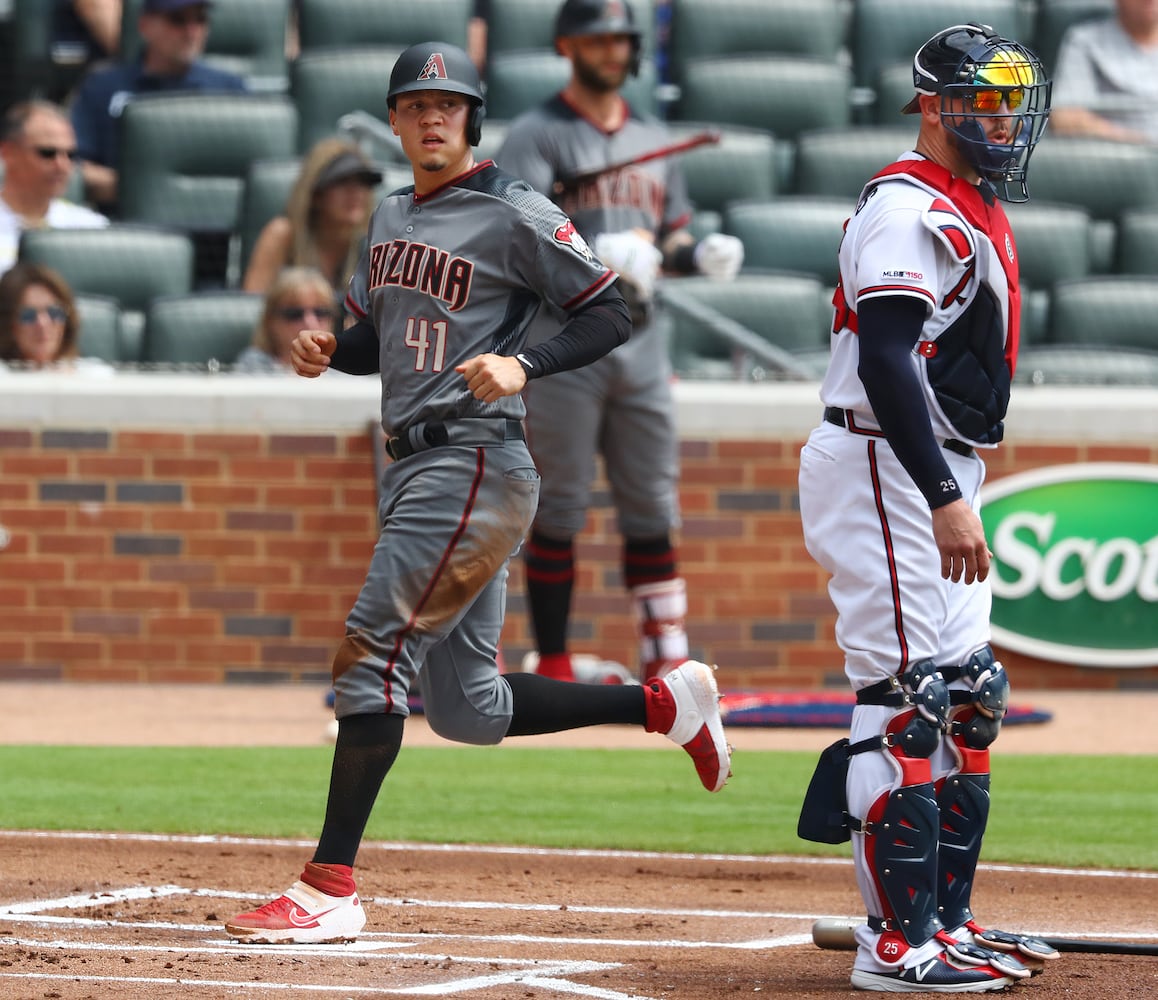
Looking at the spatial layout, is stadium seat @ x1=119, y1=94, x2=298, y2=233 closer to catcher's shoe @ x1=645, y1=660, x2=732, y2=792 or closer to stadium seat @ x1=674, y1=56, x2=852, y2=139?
stadium seat @ x1=674, y1=56, x2=852, y2=139

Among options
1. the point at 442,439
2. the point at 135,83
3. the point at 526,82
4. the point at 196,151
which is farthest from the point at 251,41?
the point at 442,439

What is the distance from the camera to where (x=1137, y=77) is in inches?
444

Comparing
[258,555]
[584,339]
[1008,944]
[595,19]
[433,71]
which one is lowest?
[258,555]

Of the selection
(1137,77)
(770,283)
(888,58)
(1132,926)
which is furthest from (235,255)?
(1132,926)

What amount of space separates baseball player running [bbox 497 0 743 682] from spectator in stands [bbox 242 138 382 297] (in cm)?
135

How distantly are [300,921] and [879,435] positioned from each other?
1.53 metres

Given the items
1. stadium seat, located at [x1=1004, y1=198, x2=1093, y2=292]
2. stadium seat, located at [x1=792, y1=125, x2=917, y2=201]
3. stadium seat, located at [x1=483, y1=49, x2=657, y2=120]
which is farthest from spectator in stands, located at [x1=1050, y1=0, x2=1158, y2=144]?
stadium seat, located at [x1=483, y1=49, x2=657, y2=120]

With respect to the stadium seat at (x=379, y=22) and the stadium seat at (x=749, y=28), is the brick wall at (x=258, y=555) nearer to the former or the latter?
the stadium seat at (x=379, y=22)

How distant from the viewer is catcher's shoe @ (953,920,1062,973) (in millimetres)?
4113

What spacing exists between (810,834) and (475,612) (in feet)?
3.08

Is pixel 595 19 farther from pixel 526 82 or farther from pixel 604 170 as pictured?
pixel 526 82

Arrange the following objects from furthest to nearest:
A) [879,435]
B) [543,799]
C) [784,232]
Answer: [784,232], [543,799], [879,435]

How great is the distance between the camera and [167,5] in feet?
35.0

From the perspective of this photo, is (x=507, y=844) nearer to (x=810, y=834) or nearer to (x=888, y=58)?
(x=810, y=834)
